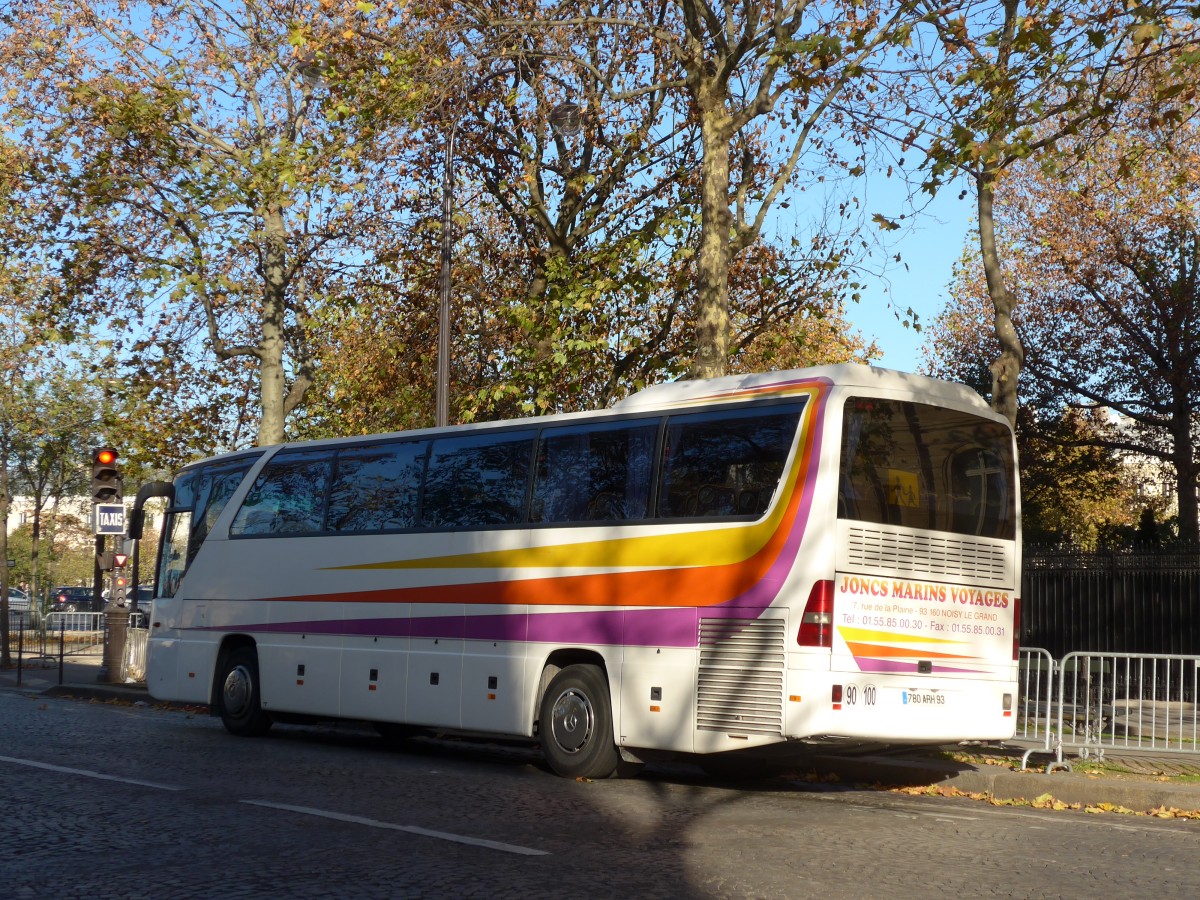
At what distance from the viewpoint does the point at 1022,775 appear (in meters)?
11.8

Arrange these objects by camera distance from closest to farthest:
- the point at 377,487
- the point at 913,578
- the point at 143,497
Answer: the point at 913,578 → the point at 377,487 → the point at 143,497

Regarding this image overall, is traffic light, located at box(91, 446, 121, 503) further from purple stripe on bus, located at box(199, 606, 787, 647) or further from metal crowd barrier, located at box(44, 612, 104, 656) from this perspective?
metal crowd barrier, located at box(44, 612, 104, 656)

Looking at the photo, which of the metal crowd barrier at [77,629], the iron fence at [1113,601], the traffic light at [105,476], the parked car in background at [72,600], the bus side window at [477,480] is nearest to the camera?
the bus side window at [477,480]

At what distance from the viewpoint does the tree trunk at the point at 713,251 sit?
55.9ft

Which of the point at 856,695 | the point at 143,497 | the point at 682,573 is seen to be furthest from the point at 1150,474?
the point at 856,695

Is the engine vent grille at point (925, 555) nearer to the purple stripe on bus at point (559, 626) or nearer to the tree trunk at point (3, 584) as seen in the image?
the purple stripe on bus at point (559, 626)

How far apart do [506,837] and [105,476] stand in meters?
16.3

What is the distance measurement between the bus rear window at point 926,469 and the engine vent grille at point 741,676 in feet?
3.86

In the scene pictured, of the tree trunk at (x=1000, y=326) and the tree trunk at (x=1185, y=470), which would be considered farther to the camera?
the tree trunk at (x=1185, y=470)

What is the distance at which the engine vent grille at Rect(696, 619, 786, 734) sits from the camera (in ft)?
35.8

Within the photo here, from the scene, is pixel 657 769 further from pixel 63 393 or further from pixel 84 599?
pixel 84 599

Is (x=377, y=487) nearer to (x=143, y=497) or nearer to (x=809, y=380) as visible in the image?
(x=143, y=497)

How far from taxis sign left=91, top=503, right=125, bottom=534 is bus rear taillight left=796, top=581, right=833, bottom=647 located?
14908 mm

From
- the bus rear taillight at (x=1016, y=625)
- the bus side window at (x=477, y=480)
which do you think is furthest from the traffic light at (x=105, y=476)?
the bus rear taillight at (x=1016, y=625)
